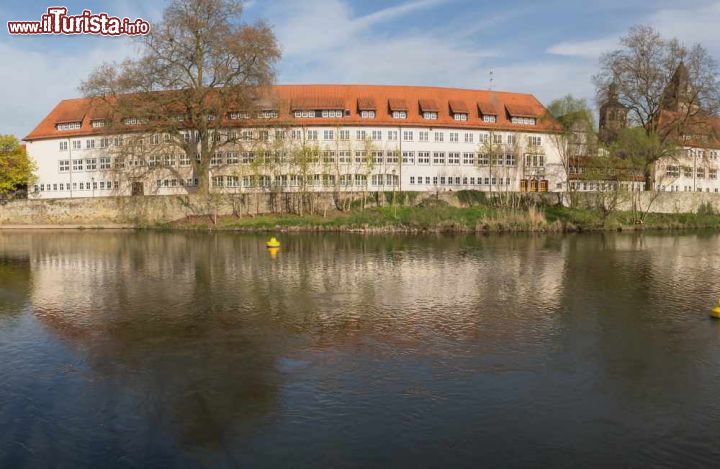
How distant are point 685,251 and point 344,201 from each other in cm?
2986

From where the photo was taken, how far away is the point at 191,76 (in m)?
47.6

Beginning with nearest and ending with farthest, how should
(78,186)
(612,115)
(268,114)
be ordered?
1. (268,114)
2. (612,115)
3. (78,186)

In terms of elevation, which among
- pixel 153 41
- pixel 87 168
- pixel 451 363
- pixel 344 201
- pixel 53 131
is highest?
pixel 153 41

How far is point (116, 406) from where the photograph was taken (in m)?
9.05

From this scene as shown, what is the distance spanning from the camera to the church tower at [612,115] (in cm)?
5297

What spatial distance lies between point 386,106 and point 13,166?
42254 mm

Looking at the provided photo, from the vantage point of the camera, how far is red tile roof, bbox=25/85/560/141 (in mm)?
60062

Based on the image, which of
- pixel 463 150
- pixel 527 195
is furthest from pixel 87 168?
pixel 527 195

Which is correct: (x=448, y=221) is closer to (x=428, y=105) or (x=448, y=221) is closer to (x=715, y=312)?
(x=428, y=105)

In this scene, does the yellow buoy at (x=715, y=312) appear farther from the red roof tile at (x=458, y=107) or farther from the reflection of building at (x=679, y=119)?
the red roof tile at (x=458, y=107)

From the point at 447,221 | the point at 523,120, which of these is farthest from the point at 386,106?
the point at 447,221

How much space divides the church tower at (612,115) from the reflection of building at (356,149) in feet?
17.1

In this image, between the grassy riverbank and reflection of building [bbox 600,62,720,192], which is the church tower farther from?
the grassy riverbank

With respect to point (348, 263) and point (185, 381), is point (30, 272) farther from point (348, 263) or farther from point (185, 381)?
point (185, 381)
